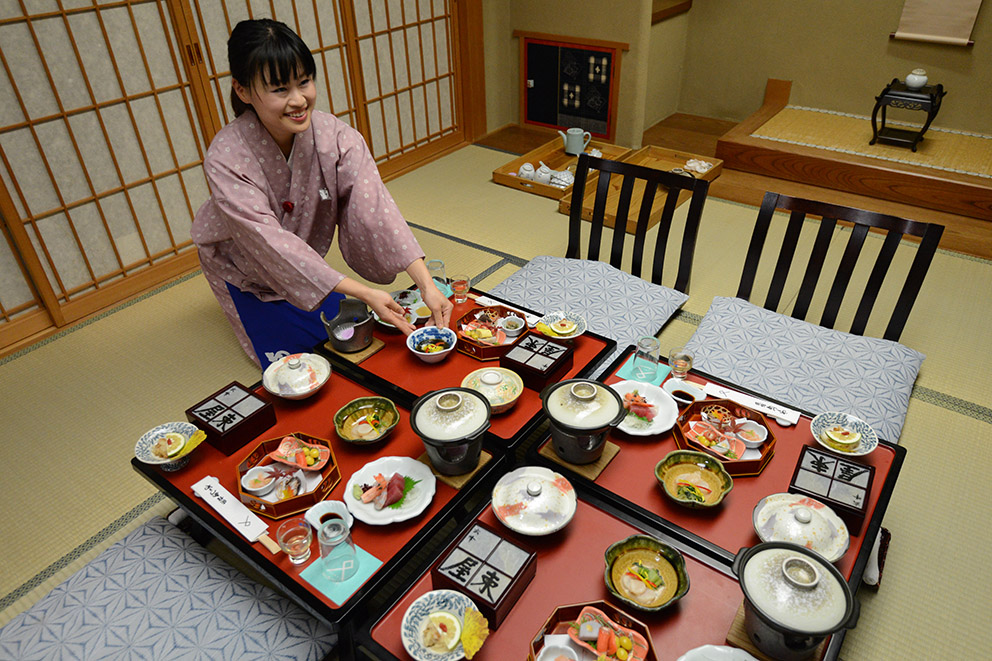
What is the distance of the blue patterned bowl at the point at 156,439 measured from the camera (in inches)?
63.0

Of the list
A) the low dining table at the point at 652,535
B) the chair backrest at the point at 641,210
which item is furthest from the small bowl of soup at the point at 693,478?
the chair backrest at the point at 641,210

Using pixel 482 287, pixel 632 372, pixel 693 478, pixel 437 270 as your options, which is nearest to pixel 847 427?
pixel 693 478

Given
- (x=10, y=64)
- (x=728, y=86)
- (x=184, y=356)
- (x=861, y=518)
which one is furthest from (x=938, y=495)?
(x=728, y=86)

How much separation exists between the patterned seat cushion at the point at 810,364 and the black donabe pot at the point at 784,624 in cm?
100

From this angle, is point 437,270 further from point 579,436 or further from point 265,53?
point 579,436

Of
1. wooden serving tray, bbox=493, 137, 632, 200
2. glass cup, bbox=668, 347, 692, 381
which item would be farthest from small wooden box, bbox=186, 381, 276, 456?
wooden serving tray, bbox=493, 137, 632, 200

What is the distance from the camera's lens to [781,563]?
3.98 ft

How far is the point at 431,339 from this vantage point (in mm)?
2041

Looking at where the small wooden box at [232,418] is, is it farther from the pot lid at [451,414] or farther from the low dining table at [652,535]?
the low dining table at [652,535]

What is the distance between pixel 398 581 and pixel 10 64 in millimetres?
2871

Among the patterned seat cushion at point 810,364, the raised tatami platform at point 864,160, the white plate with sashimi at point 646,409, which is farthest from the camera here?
the raised tatami platform at point 864,160

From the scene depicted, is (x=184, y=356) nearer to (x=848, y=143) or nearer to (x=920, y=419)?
(x=920, y=419)

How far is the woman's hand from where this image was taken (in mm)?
2076

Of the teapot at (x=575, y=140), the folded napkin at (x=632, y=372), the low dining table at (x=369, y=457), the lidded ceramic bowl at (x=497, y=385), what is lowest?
the teapot at (x=575, y=140)
